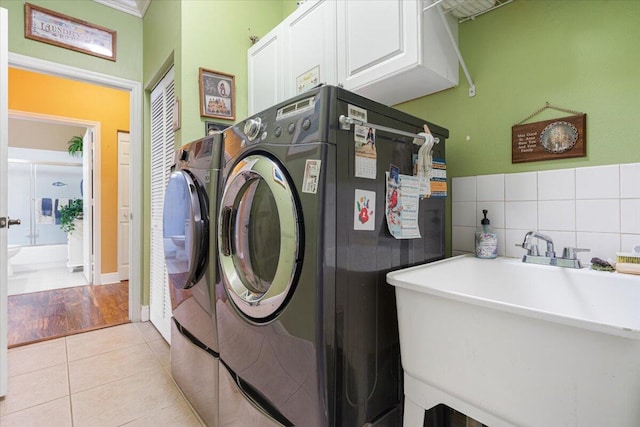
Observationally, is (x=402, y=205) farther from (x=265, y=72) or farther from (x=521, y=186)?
(x=265, y=72)

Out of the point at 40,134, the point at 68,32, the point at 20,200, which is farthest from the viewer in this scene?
the point at 20,200

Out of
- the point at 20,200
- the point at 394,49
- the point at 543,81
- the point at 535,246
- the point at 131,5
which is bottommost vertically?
the point at 535,246

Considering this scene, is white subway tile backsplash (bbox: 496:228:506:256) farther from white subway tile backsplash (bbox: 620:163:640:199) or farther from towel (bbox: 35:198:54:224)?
towel (bbox: 35:198:54:224)

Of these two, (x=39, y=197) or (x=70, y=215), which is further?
(x=39, y=197)

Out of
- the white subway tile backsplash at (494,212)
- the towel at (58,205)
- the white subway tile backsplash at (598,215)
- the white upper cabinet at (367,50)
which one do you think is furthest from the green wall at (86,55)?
the towel at (58,205)

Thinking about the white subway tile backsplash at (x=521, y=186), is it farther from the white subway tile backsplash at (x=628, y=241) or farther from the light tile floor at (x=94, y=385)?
the light tile floor at (x=94, y=385)

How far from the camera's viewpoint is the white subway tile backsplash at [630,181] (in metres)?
1.02

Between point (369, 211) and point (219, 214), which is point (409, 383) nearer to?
point (369, 211)

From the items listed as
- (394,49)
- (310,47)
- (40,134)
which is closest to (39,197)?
(40,134)

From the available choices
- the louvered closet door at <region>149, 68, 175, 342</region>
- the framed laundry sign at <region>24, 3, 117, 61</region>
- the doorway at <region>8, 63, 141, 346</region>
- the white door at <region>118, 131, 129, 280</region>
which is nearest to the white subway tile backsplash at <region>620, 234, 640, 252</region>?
the louvered closet door at <region>149, 68, 175, 342</region>

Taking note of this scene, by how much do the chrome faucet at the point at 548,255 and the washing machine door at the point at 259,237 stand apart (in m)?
0.91

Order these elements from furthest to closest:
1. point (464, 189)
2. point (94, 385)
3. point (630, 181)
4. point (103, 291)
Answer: point (103, 291), point (94, 385), point (464, 189), point (630, 181)

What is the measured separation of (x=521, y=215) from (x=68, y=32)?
133 inches

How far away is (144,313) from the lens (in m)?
2.79
